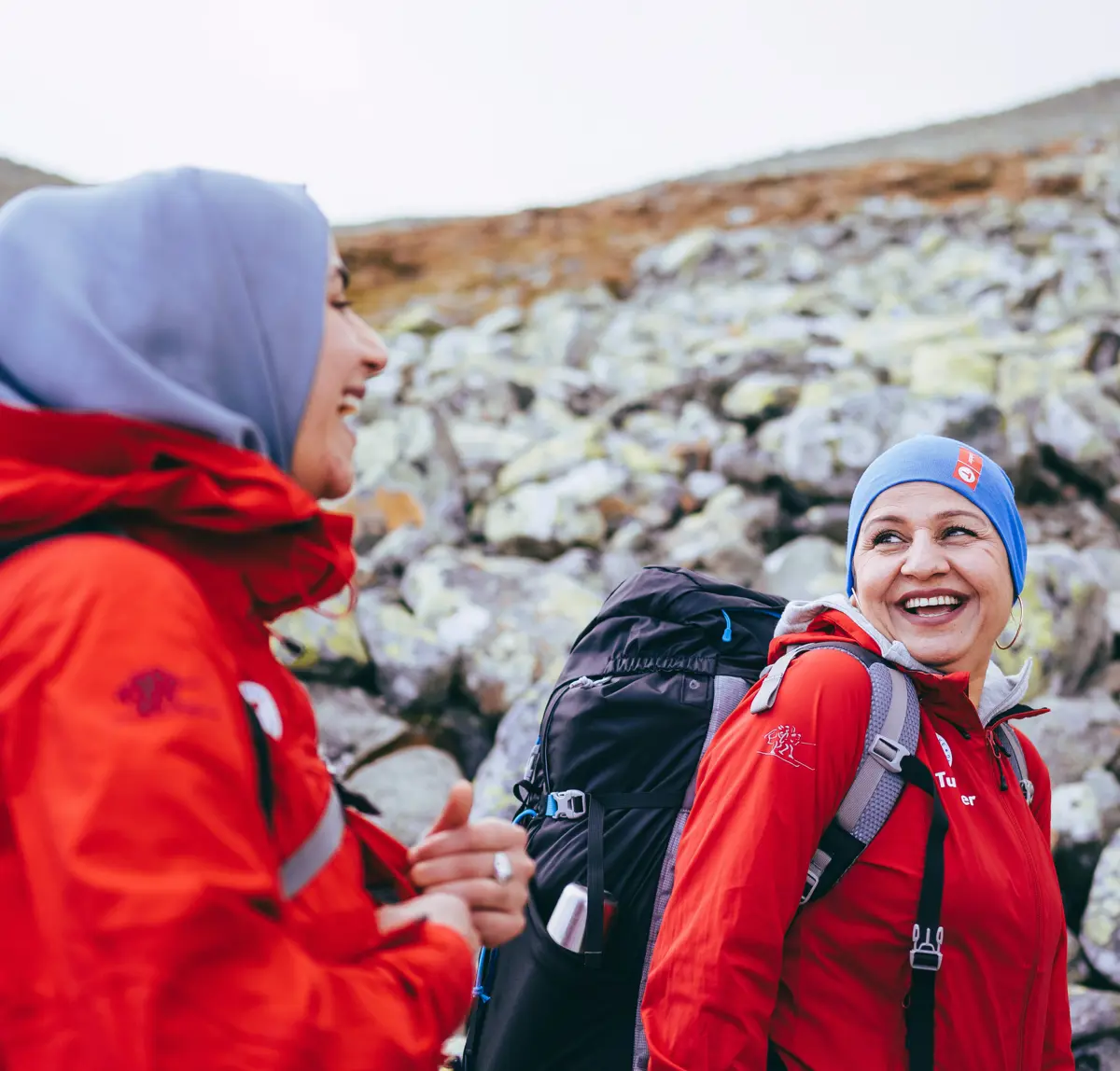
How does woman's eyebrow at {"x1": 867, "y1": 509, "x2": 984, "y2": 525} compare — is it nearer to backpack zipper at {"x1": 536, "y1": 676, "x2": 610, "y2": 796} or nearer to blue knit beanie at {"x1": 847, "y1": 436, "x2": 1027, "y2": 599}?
blue knit beanie at {"x1": 847, "y1": 436, "x2": 1027, "y2": 599}

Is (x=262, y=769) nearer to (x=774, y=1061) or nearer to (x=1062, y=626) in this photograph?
(x=774, y=1061)

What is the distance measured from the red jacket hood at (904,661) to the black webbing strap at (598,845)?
45 centimetres

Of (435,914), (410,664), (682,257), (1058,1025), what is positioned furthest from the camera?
(682,257)

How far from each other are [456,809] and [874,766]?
1.06 metres

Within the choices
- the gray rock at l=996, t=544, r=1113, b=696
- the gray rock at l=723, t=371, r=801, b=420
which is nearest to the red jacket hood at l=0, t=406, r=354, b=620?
the gray rock at l=996, t=544, r=1113, b=696

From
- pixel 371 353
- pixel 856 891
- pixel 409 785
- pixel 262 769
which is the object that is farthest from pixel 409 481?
pixel 262 769

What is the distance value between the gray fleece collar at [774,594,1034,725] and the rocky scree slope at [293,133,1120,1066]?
4.42 ft

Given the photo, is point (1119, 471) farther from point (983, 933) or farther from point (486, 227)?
point (486, 227)

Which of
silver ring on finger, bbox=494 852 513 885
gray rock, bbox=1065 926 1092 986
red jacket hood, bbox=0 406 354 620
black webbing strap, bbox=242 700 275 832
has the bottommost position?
gray rock, bbox=1065 926 1092 986

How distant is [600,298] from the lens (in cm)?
1988

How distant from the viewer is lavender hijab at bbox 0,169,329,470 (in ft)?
3.78

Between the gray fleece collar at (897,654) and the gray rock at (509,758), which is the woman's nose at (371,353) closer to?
the gray fleece collar at (897,654)

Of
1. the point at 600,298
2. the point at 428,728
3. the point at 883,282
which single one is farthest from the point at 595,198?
the point at 428,728

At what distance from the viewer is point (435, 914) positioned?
1271 mm
